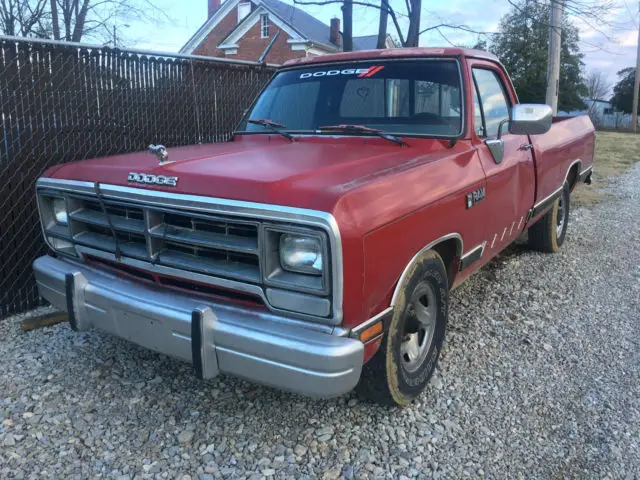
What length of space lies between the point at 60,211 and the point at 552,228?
4.64 m

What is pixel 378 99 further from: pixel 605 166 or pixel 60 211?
pixel 605 166

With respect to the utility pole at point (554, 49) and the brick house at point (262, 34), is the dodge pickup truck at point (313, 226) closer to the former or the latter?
the utility pole at point (554, 49)

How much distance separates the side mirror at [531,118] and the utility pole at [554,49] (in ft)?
22.1

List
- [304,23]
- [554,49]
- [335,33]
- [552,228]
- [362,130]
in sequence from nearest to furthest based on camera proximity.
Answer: [362,130], [552,228], [554,49], [335,33], [304,23]

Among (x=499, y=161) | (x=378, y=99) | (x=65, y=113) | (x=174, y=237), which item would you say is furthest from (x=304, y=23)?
(x=174, y=237)

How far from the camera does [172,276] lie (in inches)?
108

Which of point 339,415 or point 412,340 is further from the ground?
point 412,340

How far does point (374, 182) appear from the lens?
8.36 feet

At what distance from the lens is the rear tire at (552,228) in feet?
18.8

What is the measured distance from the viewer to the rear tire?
573 cm

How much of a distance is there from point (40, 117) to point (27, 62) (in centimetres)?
42

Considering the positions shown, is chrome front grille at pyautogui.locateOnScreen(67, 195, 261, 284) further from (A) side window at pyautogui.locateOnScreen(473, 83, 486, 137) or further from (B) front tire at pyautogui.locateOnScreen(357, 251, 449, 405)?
(A) side window at pyautogui.locateOnScreen(473, 83, 486, 137)

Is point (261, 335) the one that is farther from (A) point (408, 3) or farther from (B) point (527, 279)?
(A) point (408, 3)

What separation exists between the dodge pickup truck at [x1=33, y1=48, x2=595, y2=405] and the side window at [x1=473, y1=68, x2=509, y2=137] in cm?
2
